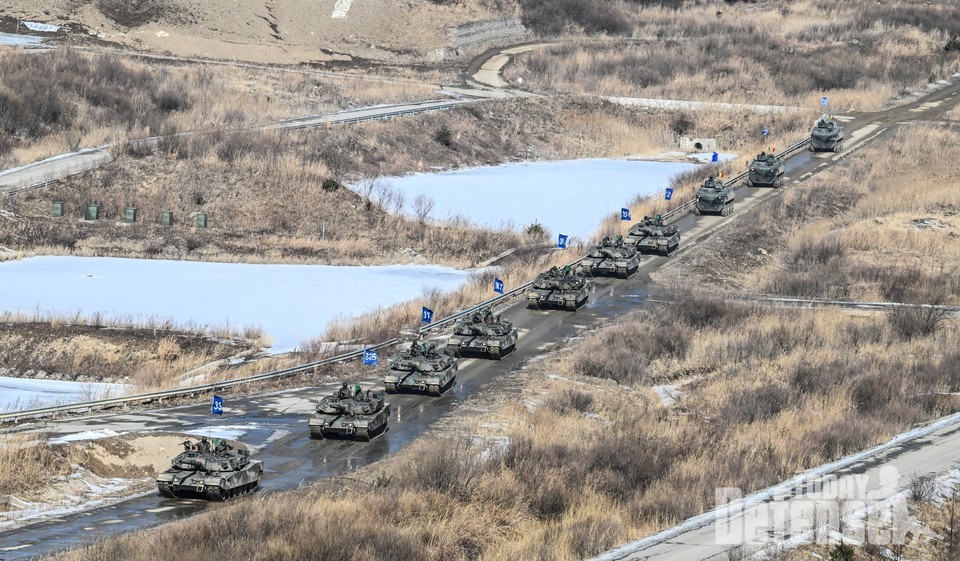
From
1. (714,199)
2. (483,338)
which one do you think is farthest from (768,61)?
(483,338)

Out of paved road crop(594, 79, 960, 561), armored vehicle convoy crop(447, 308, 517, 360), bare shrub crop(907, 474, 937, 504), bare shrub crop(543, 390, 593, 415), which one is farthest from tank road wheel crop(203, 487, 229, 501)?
armored vehicle convoy crop(447, 308, 517, 360)

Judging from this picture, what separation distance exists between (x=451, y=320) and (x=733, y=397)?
44.0ft

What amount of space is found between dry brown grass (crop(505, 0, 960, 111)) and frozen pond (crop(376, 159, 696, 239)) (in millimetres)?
20938

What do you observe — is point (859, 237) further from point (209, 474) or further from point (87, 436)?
point (209, 474)

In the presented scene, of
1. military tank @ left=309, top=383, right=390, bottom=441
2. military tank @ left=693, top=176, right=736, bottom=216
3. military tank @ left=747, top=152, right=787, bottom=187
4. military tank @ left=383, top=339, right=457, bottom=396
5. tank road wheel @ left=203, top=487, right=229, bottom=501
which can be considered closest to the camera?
tank road wheel @ left=203, top=487, right=229, bottom=501

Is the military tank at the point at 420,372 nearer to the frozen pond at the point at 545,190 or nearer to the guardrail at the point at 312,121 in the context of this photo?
the frozen pond at the point at 545,190

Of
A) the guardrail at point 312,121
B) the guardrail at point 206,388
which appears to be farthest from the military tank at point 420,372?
the guardrail at point 312,121

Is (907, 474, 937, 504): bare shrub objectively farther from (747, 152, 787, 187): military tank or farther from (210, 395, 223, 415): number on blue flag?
(747, 152, 787, 187): military tank

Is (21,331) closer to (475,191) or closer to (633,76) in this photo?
(475,191)

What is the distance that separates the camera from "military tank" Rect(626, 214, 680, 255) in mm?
67125

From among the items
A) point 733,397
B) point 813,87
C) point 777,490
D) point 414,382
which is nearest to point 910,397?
point 733,397

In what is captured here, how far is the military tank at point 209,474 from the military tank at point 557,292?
24.5 meters

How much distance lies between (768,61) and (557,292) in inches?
2872

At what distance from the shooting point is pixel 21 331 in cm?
4866
